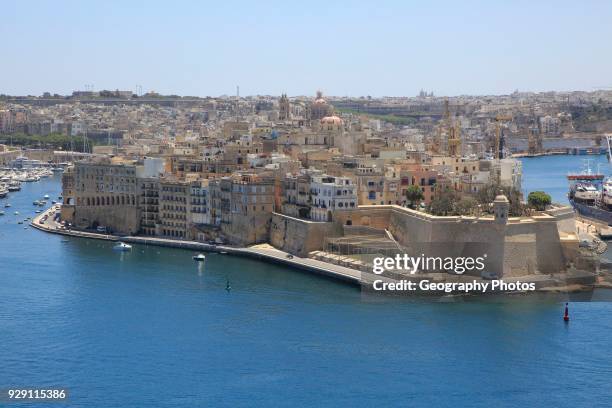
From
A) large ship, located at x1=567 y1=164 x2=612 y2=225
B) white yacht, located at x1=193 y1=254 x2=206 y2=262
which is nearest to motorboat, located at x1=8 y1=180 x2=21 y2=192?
white yacht, located at x1=193 y1=254 x2=206 y2=262

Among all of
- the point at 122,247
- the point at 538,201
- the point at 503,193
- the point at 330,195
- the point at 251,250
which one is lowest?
the point at 122,247

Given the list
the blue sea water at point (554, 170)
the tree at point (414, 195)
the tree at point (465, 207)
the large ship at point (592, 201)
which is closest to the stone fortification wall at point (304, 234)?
the tree at point (414, 195)

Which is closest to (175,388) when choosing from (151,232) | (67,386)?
(67,386)

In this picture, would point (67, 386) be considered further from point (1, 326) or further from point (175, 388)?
point (1, 326)

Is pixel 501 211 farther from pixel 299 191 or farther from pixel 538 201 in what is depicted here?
pixel 299 191

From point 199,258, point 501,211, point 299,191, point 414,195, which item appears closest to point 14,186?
point 199,258

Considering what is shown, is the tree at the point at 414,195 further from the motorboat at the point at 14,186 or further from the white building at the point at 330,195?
the motorboat at the point at 14,186
